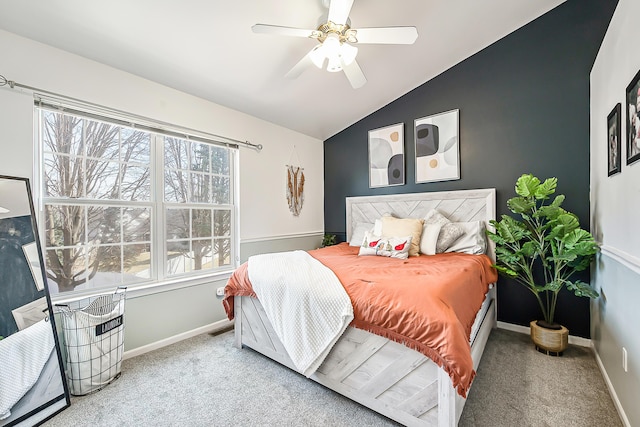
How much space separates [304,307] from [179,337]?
1.63 metres

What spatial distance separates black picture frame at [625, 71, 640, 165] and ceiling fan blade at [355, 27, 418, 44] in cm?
123

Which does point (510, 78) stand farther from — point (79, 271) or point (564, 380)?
point (79, 271)

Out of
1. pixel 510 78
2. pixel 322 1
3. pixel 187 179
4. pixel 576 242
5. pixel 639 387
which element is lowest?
pixel 639 387

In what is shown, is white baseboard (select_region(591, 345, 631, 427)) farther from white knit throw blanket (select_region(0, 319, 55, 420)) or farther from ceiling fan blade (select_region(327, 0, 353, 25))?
white knit throw blanket (select_region(0, 319, 55, 420))

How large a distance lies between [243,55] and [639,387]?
3.45m

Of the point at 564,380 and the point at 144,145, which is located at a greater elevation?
the point at 144,145

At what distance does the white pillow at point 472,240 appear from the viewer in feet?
9.19

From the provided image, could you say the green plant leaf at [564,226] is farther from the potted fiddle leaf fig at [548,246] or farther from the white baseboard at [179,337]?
Result: the white baseboard at [179,337]

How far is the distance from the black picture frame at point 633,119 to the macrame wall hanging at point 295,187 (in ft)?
10.6

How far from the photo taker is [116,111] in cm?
230

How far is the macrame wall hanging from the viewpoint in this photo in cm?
393

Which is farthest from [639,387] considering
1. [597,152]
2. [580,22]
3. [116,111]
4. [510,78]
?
[116,111]

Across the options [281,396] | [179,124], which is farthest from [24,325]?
[179,124]

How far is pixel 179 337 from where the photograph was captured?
2.65 m
